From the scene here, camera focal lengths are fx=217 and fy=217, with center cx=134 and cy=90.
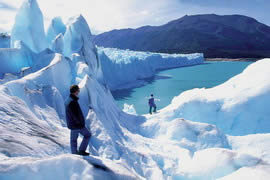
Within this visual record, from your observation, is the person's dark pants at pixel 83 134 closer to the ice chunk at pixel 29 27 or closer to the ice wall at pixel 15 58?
the ice wall at pixel 15 58

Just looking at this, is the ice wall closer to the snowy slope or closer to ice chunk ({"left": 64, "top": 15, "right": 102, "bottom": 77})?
ice chunk ({"left": 64, "top": 15, "right": 102, "bottom": 77})

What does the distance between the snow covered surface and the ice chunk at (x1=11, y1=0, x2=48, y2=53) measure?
805cm

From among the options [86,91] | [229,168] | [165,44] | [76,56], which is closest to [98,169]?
[229,168]

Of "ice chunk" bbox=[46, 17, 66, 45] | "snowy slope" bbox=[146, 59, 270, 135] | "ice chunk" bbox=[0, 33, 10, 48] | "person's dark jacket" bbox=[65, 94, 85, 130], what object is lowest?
"snowy slope" bbox=[146, 59, 270, 135]

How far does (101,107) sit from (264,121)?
4556mm

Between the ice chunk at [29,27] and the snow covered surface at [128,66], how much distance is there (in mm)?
8050

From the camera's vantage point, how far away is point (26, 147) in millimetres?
2209

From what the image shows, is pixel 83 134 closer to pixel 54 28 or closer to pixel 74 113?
pixel 74 113

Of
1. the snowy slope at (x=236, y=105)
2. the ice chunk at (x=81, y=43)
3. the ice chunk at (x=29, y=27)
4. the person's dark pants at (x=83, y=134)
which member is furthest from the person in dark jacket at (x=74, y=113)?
the ice chunk at (x=29, y=27)

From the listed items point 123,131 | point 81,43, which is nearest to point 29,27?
point 81,43

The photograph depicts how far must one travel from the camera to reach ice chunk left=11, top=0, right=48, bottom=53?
826 centimetres

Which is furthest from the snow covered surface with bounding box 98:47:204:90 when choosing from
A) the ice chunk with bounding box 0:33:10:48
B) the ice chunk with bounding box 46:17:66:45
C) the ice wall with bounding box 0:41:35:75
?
the ice wall with bounding box 0:41:35:75

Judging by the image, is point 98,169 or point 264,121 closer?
point 98,169

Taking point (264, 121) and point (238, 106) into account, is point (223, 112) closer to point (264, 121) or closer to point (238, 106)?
point (238, 106)
